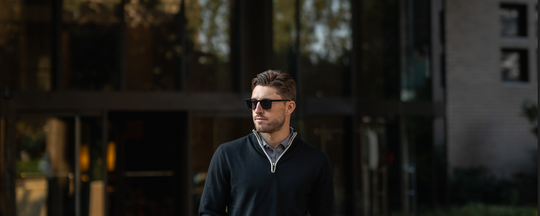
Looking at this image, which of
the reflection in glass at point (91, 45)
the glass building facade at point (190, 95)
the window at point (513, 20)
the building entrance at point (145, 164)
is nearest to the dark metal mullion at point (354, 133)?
the glass building facade at point (190, 95)

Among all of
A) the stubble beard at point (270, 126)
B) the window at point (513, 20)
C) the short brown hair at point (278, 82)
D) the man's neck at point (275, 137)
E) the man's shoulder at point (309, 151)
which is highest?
the window at point (513, 20)

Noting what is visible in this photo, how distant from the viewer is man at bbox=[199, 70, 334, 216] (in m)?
2.56

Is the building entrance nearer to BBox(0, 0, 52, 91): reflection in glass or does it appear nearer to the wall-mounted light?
the wall-mounted light

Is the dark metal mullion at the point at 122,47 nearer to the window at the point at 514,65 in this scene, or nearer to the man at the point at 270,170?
the man at the point at 270,170

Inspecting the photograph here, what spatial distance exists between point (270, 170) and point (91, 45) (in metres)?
6.90

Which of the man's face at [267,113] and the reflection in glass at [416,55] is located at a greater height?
the reflection in glass at [416,55]

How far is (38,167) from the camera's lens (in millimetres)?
8234

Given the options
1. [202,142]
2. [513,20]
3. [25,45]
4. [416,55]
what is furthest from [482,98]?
[25,45]

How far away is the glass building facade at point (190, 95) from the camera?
Result: 27.3 feet

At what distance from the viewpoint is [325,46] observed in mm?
Result: 9805

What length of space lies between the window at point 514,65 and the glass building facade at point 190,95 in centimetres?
359

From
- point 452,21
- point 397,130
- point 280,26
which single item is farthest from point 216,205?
point 452,21

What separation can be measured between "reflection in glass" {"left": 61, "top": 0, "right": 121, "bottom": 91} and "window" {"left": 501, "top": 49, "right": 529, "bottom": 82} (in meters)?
10.3

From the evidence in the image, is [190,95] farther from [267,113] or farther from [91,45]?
[267,113]
